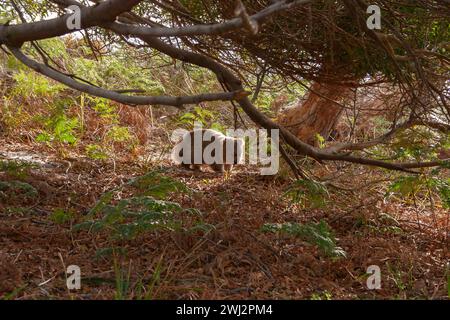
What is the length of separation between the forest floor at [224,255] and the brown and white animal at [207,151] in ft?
6.22

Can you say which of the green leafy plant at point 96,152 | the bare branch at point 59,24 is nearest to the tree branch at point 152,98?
the bare branch at point 59,24

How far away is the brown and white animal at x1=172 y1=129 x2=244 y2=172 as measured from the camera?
7207mm

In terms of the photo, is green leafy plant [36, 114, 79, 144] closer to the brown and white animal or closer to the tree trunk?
the brown and white animal

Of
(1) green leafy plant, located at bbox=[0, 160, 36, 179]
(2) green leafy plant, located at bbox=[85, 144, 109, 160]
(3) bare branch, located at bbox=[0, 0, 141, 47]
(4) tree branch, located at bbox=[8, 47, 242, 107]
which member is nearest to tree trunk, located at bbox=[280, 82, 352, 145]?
(2) green leafy plant, located at bbox=[85, 144, 109, 160]

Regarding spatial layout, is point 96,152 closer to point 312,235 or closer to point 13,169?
point 13,169

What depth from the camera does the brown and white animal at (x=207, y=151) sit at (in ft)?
23.6

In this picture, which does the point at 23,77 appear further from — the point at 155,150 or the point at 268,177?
the point at 268,177

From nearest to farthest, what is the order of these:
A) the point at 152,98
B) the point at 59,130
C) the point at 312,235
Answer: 1. the point at 152,98
2. the point at 312,235
3. the point at 59,130

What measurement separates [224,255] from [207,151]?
3.99m

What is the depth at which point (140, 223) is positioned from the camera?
10.8 feet

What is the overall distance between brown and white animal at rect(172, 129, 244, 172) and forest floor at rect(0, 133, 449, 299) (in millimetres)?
1896

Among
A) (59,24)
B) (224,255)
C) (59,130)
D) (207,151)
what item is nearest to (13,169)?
(59,24)

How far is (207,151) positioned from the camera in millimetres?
7355

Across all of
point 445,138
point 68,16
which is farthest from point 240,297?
point 445,138
